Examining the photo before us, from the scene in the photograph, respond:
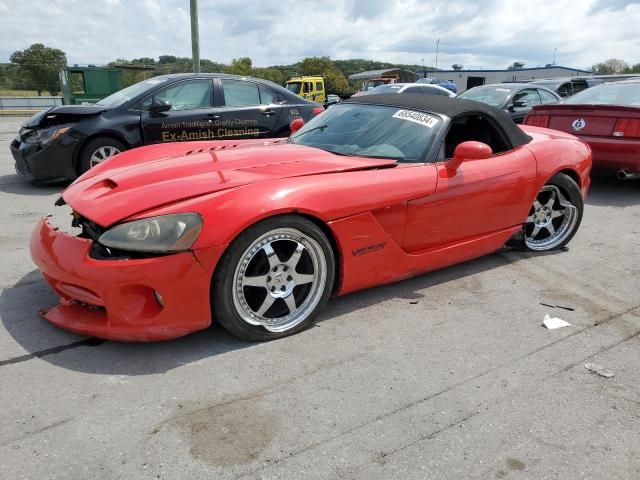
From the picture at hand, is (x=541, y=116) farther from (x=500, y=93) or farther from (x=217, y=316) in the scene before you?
(x=217, y=316)

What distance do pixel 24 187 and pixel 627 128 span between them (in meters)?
6.99

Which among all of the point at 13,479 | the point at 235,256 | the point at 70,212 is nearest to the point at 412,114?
the point at 235,256

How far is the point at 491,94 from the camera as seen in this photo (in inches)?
376

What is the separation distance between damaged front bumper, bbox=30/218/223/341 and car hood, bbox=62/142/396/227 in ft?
0.79

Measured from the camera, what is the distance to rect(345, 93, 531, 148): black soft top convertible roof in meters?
3.55

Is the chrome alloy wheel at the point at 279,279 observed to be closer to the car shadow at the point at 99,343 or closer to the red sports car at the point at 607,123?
the car shadow at the point at 99,343

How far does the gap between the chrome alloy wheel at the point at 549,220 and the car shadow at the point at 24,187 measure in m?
5.06

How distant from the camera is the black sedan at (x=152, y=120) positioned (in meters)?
5.94

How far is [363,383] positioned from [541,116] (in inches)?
213

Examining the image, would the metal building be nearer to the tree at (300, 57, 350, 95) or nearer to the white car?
the tree at (300, 57, 350, 95)

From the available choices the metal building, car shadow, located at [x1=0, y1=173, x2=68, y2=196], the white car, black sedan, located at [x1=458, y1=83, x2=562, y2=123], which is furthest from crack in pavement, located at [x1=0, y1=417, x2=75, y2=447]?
the metal building

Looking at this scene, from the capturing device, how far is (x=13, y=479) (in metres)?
1.71

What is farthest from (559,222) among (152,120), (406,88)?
(406,88)

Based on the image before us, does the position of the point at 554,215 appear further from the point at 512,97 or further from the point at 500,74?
the point at 500,74
